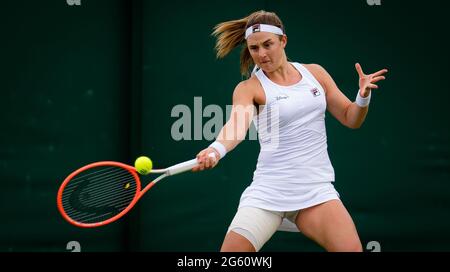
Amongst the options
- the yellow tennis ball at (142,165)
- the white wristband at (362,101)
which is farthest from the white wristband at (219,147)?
the white wristband at (362,101)

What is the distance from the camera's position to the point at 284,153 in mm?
4770

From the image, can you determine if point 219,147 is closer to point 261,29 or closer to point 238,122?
point 238,122

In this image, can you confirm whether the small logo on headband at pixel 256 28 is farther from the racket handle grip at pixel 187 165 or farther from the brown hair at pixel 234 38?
the racket handle grip at pixel 187 165

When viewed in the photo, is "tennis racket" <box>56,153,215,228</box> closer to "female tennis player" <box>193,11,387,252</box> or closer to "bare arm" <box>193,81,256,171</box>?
"bare arm" <box>193,81,256,171</box>

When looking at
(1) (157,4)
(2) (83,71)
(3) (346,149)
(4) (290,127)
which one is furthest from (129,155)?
(4) (290,127)

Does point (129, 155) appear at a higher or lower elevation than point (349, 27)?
lower

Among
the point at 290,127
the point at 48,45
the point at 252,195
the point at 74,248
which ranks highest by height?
the point at 48,45

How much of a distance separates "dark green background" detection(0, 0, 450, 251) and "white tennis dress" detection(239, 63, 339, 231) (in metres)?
1.60

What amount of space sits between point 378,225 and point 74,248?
7.00 ft

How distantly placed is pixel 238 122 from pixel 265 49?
451 millimetres

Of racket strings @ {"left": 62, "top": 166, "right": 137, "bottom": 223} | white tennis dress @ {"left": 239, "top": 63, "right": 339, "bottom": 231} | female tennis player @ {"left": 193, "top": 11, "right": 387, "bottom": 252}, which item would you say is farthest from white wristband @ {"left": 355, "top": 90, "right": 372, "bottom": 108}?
racket strings @ {"left": 62, "top": 166, "right": 137, "bottom": 223}

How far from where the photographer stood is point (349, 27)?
639 centimetres

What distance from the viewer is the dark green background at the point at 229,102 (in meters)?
6.37

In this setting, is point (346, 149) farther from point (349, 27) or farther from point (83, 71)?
point (83, 71)
